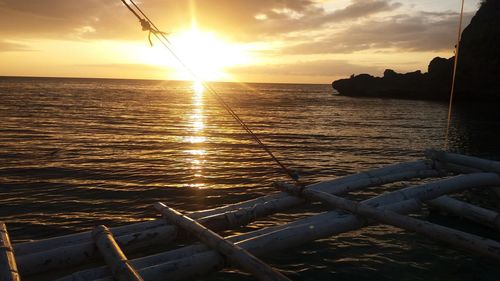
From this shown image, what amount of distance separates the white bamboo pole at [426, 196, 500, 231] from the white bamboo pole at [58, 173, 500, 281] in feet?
3.65

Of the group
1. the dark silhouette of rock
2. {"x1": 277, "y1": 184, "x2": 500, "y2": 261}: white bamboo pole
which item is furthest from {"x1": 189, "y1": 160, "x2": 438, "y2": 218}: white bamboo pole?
the dark silhouette of rock

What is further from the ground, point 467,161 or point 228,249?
point 467,161

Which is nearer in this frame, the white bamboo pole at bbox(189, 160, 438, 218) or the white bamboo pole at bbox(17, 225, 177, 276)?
the white bamboo pole at bbox(17, 225, 177, 276)

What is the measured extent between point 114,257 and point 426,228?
4.39m

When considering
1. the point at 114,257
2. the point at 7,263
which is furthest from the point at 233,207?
Result: the point at 7,263

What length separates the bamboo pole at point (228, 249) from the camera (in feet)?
14.4

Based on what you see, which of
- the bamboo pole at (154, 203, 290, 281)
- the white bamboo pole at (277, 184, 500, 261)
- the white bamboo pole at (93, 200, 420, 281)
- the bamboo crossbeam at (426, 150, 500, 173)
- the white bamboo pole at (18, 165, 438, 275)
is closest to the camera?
the bamboo pole at (154, 203, 290, 281)

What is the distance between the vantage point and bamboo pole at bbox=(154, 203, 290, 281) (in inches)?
172

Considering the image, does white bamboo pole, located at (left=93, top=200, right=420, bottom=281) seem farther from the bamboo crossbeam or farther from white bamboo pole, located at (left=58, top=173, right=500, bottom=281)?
the bamboo crossbeam

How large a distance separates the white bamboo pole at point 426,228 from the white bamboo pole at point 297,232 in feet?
0.70

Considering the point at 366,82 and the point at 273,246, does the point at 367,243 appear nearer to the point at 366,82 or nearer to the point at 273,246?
the point at 273,246

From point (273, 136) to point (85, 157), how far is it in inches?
550

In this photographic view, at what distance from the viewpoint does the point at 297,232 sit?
19.6ft

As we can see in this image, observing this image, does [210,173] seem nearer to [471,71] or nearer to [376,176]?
[376,176]
